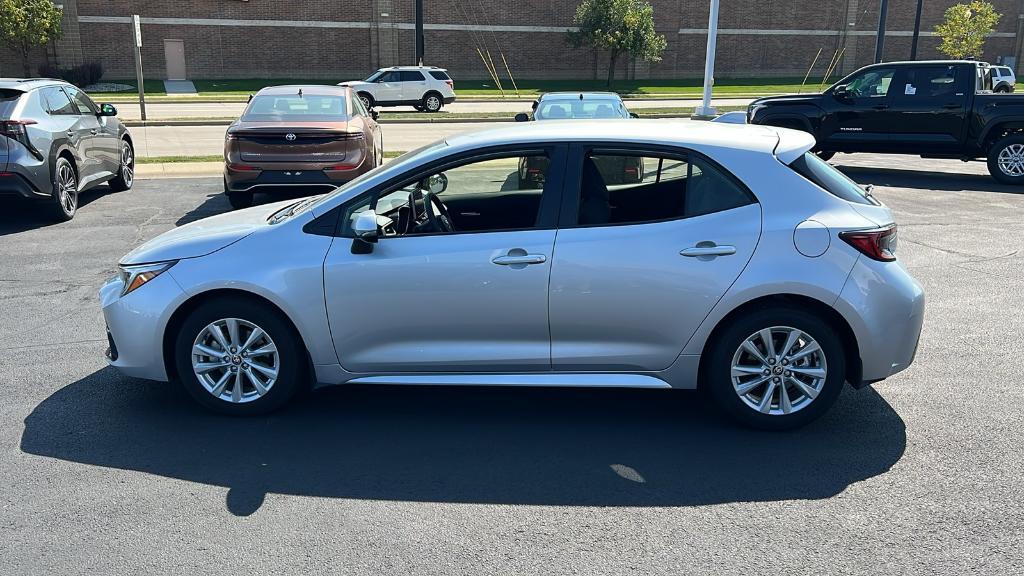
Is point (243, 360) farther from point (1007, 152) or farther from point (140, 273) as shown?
point (1007, 152)

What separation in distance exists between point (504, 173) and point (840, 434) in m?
2.53

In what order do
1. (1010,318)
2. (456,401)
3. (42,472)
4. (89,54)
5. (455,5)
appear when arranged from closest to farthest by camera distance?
(42,472) → (456,401) → (1010,318) → (89,54) → (455,5)

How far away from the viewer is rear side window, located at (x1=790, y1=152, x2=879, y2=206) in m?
4.92

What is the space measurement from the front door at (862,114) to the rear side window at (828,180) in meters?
12.2

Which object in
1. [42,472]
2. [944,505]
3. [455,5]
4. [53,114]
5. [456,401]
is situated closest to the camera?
[944,505]

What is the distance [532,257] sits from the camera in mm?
4766

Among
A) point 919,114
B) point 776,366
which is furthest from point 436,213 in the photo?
point 919,114

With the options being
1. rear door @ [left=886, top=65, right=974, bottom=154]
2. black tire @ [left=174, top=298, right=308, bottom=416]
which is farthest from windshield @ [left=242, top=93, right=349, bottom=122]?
rear door @ [left=886, top=65, right=974, bottom=154]

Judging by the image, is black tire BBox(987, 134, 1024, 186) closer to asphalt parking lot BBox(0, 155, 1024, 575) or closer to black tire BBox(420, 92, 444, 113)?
asphalt parking lot BBox(0, 155, 1024, 575)

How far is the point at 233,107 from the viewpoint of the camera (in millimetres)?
31781

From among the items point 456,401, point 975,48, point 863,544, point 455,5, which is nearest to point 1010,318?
point 863,544

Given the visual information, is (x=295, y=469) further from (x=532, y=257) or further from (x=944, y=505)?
(x=944, y=505)

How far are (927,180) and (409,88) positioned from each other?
72.1ft

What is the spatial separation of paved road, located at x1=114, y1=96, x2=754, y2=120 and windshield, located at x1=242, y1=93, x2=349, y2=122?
52.3 feet
